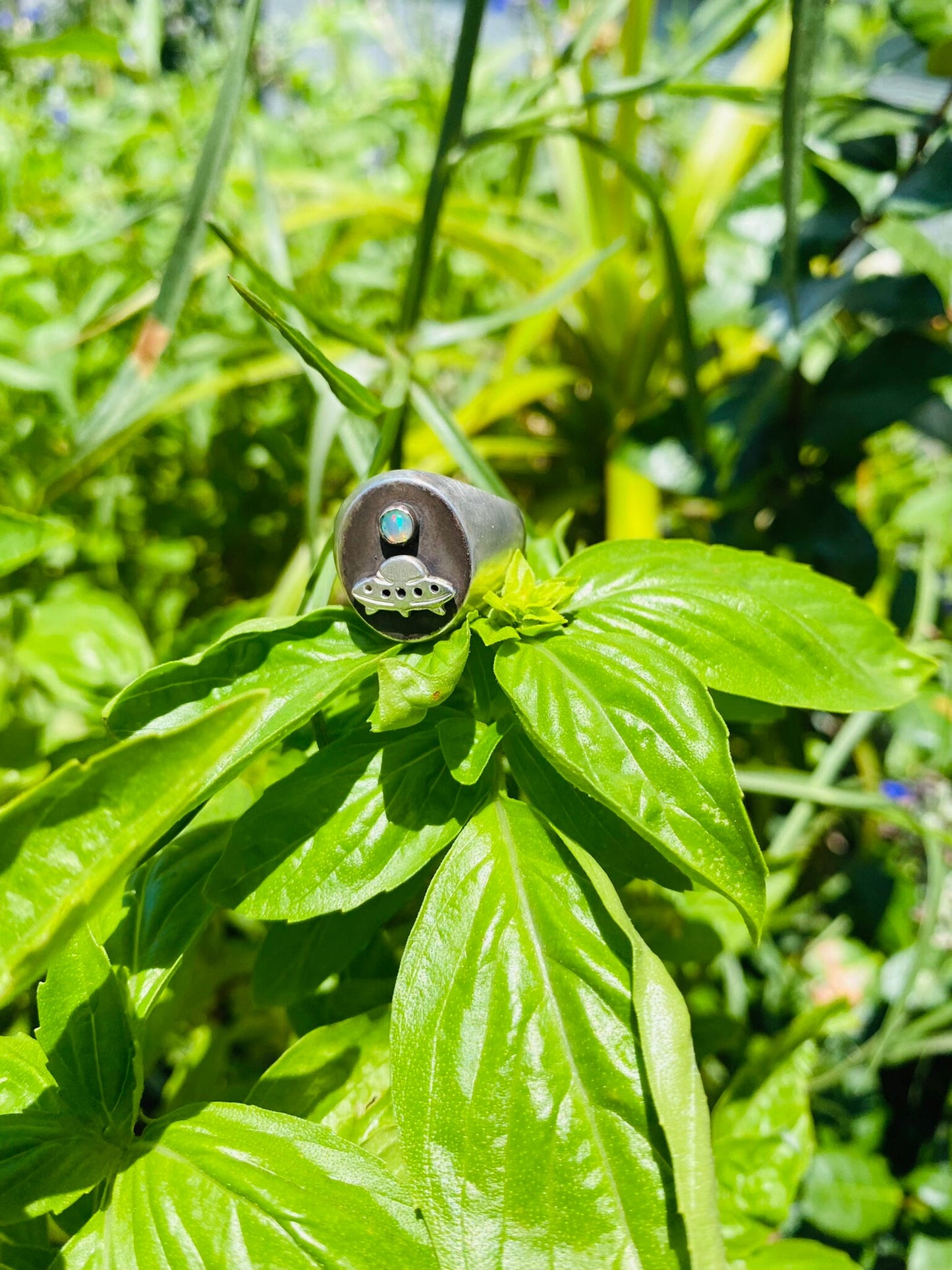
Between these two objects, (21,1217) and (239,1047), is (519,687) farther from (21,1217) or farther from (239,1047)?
(239,1047)

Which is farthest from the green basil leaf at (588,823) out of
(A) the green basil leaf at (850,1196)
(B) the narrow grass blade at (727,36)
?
(B) the narrow grass blade at (727,36)

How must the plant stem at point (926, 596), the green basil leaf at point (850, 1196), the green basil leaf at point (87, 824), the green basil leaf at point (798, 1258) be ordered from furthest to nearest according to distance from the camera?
the plant stem at point (926, 596), the green basil leaf at point (850, 1196), the green basil leaf at point (798, 1258), the green basil leaf at point (87, 824)

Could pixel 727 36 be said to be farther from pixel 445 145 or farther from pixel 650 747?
pixel 650 747

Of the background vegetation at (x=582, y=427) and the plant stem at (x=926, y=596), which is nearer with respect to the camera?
the background vegetation at (x=582, y=427)

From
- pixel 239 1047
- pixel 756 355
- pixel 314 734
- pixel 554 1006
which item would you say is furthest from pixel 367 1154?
pixel 756 355

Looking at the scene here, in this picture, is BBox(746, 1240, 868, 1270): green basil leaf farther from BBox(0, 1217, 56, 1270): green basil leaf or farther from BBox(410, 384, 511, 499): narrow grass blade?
BBox(410, 384, 511, 499): narrow grass blade

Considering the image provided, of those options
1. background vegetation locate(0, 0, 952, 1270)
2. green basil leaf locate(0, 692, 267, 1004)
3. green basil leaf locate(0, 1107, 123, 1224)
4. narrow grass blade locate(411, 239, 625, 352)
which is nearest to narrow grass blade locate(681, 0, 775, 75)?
background vegetation locate(0, 0, 952, 1270)

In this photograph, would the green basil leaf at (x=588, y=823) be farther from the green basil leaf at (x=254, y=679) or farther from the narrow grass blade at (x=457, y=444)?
the narrow grass blade at (x=457, y=444)

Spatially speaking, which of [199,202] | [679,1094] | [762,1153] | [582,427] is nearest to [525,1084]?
[679,1094]

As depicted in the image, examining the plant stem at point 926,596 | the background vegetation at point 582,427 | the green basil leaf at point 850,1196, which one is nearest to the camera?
the background vegetation at point 582,427
